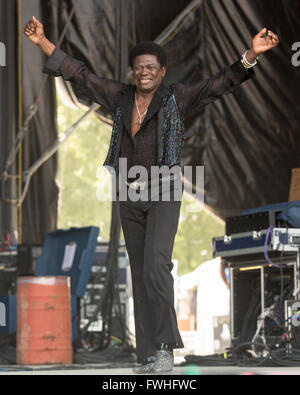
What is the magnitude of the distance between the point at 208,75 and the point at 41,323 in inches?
130

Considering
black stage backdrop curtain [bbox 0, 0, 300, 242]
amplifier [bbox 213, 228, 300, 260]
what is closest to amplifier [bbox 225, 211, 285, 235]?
amplifier [bbox 213, 228, 300, 260]

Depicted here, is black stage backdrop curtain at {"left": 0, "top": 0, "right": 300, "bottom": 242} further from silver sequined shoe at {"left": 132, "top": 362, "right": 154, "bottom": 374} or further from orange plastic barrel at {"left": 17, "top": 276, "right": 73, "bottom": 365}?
silver sequined shoe at {"left": 132, "top": 362, "right": 154, "bottom": 374}

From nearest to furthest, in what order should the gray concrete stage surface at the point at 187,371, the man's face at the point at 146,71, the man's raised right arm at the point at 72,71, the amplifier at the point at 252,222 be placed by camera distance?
the gray concrete stage surface at the point at 187,371 < the man's face at the point at 146,71 < the man's raised right arm at the point at 72,71 < the amplifier at the point at 252,222

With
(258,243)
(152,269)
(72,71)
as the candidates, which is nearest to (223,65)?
(258,243)

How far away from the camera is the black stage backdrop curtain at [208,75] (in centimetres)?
760

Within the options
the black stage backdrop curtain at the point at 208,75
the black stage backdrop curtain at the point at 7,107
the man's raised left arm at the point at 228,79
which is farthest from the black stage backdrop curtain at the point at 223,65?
the man's raised left arm at the point at 228,79

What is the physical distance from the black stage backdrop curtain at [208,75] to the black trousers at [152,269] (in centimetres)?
353

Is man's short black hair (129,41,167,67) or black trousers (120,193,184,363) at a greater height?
man's short black hair (129,41,167,67)

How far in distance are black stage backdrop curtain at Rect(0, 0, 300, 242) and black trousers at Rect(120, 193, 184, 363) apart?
11.6ft

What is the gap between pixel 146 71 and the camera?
4.18 meters

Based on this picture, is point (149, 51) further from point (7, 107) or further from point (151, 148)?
point (7, 107)

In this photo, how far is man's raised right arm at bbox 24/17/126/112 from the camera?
428cm

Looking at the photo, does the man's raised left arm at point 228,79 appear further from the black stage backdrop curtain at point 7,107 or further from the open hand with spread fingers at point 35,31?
the black stage backdrop curtain at point 7,107
